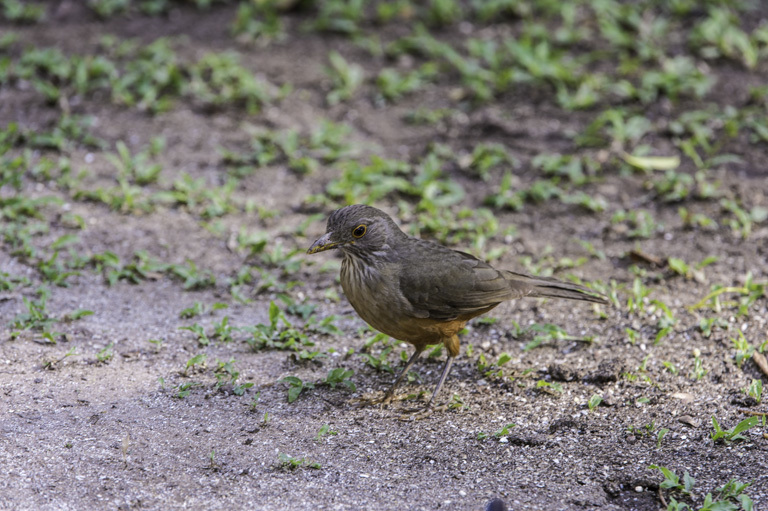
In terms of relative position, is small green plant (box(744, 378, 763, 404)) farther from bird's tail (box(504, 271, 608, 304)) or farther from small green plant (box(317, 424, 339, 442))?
small green plant (box(317, 424, 339, 442))

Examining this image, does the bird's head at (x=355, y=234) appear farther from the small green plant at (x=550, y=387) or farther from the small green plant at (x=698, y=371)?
the small green plant at (x=698, y=371)

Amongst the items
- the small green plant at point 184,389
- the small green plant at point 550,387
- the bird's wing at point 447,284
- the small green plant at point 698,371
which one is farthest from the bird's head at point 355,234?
the small green plant at point 698,371

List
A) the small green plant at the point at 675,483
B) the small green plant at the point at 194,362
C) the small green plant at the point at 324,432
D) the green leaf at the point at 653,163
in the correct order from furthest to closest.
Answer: the green leaf at the point at 653,163 → the small green plant at the point at 194,362 → the small green plant at the point at 324,432 → the small green plant at the point at 675,483

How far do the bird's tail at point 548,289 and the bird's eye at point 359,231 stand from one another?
3.37ft

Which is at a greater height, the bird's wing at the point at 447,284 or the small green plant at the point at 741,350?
the bird's wing at the point at 447,284

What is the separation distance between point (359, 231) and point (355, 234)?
33 mm

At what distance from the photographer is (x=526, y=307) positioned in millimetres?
6371

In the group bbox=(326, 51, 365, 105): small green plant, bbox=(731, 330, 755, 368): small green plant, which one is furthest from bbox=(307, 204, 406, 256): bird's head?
bbox=(326, 51, 365, 105): small green plant

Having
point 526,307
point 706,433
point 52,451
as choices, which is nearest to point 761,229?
point 526,307

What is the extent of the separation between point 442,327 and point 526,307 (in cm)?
138

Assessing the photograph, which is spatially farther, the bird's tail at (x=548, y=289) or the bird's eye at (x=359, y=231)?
the bird's tail at (x=548, y=289)

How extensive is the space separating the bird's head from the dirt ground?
88cm

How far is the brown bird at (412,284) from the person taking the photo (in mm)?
5105

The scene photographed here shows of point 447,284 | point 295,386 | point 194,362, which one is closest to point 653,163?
point 447,284
